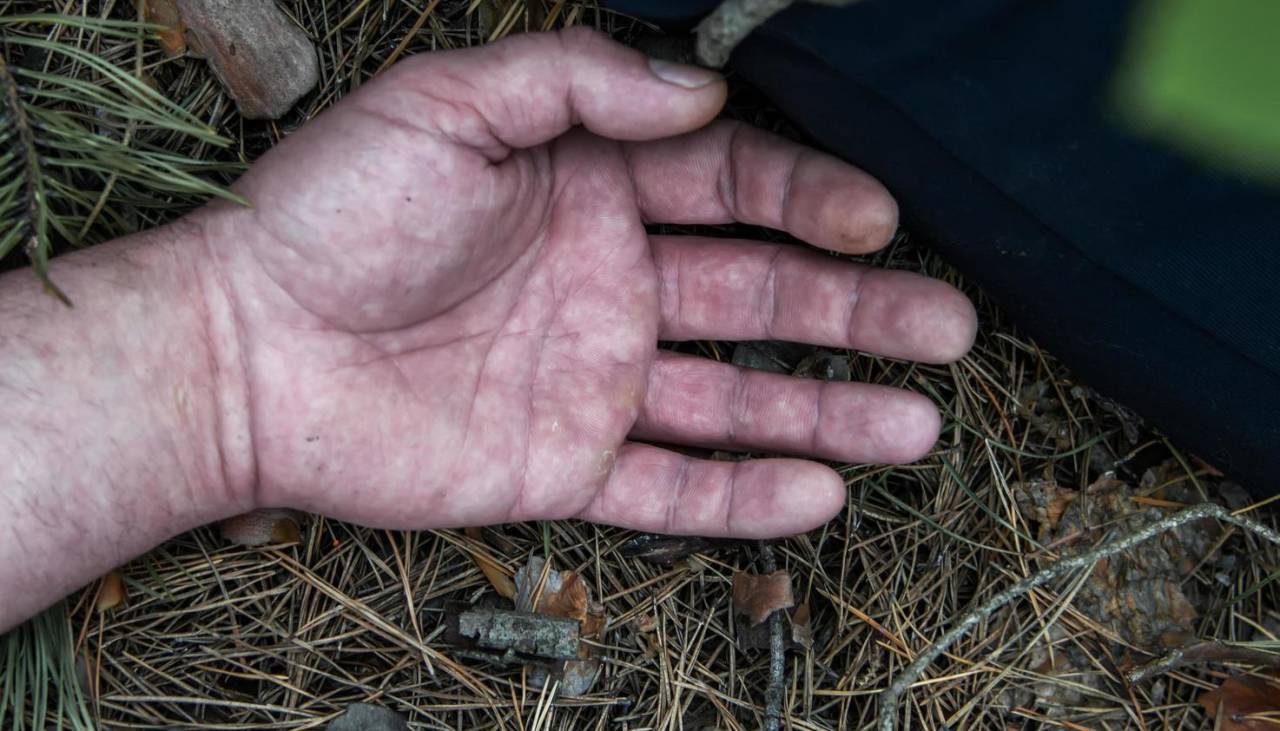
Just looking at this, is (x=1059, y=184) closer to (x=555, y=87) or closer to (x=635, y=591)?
(x=555, y=87)

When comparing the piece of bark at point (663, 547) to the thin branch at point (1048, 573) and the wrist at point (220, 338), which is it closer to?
the thin branch at point (1048, 573)

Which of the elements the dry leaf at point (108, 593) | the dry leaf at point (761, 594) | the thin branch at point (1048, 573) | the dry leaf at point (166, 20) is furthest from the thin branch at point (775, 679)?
the dry leaf at point (166, 20)

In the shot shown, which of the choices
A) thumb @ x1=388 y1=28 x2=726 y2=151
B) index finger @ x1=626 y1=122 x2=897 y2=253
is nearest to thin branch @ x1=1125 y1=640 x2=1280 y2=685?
index finger @ x1=626 y1=122 x2=897 y2=253

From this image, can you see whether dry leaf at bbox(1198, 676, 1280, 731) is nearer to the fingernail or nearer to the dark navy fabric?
the dark navy fabric

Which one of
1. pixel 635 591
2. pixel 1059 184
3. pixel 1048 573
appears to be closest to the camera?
pixel 1059 184

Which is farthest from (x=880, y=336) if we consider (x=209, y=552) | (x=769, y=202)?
(x=209, y=552)

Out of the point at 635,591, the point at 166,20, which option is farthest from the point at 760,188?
the point at 166,20
